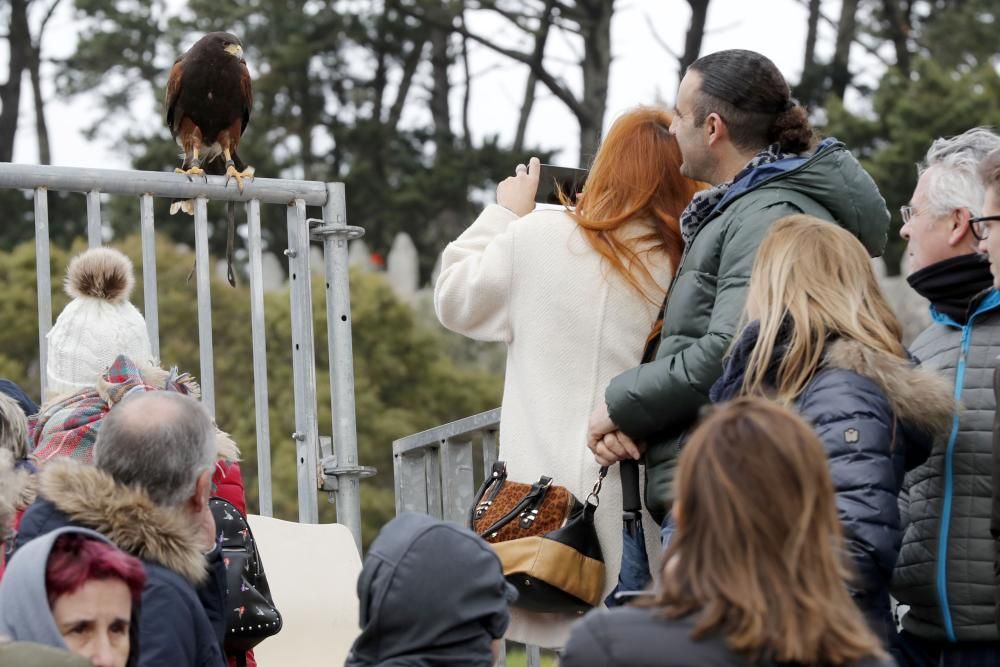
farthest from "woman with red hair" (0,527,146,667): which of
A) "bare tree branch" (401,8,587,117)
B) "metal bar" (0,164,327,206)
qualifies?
"bare tree branch" (401,8,587,117)

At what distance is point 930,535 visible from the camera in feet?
9.34

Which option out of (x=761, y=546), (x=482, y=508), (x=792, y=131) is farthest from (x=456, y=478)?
(x=761, y=546)

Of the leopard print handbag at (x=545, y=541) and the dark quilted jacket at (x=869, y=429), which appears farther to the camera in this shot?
the leopard print handbag at (x=545, y=541)

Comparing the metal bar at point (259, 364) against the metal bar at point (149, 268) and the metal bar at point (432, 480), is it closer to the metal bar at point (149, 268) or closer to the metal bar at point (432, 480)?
the metal bar at point (149, 268)

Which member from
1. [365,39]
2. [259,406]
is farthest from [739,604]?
[365,39]

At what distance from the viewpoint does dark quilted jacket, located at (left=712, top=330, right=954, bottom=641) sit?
7.97ft

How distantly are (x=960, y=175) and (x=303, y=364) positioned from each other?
197 centimetres

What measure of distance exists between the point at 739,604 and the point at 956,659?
3.99 ft

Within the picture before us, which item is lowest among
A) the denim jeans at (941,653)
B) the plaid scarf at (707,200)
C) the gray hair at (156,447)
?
the denim jeans at (941,653)

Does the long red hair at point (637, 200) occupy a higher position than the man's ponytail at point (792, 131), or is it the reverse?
the man's ponytail at point (792, 131)

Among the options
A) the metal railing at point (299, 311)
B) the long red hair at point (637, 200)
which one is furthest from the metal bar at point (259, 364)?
the long red hair at point (637, 200)

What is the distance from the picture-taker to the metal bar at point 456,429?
13.4ft

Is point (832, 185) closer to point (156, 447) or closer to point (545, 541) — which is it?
point (545, 541)

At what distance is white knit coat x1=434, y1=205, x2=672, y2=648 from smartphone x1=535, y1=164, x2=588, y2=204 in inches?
9.6
